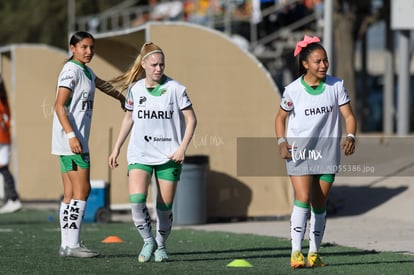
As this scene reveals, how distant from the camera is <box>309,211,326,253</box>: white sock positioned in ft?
32.2

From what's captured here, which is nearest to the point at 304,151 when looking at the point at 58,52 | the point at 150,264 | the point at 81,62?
the point at 150,264

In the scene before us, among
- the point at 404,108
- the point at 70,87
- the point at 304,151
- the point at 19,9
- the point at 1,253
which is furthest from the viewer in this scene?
the point at 19,9

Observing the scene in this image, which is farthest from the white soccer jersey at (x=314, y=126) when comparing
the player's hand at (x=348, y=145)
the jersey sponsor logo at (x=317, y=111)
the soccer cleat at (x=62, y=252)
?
the soccer cleat at (x=62, y=252)

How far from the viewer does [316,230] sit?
988 cm

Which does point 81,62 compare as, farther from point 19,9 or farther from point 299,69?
point 19,9

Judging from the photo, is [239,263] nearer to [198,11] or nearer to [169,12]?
[198,11]

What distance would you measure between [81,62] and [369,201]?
357 inches

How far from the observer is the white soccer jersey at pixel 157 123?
996 cm

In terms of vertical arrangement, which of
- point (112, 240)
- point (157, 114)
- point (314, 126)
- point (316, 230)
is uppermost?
point (157, 114)

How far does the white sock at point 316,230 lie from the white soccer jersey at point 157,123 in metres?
1.41

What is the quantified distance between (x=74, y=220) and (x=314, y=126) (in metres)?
2.48

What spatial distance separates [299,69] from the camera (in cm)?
1007

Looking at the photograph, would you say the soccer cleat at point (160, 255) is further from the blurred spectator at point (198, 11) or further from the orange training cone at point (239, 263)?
the blurred spectator at point (198, 11)

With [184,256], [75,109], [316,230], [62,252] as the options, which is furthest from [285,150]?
[62,252]
